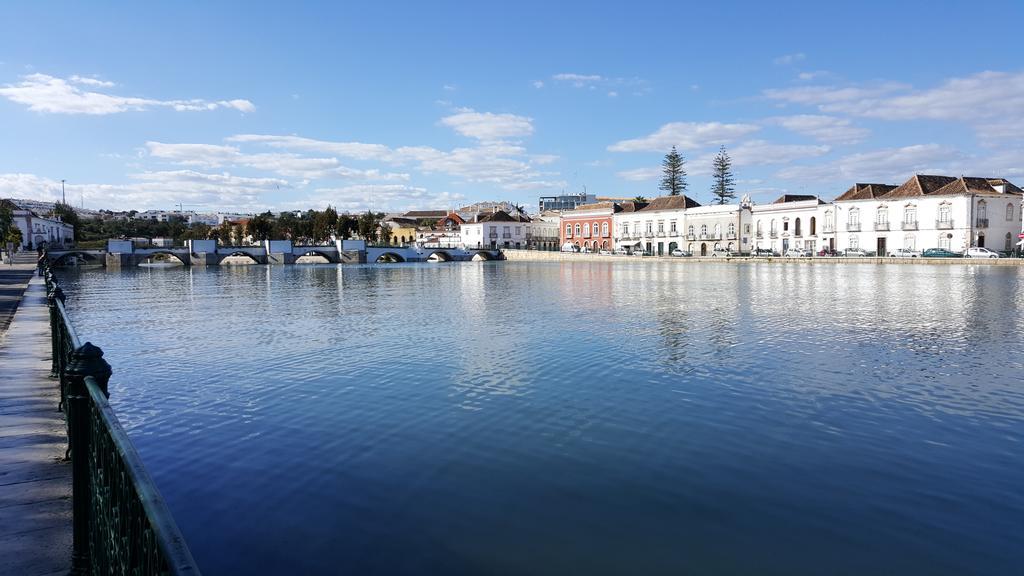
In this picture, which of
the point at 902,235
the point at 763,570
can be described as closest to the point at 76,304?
the point at 763,570

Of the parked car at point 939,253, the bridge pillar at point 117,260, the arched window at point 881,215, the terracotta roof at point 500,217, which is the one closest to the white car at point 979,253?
the parked car at point 939,253

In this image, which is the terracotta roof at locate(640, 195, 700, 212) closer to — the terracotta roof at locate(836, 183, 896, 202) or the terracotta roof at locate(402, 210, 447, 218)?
the terracotta roof at locate(836, 183, 896, 202)

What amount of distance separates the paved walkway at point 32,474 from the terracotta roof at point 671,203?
83732 millimetres

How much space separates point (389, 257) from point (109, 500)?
101648 mm

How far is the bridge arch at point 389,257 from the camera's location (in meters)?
98.2

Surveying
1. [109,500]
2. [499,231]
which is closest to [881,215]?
[499,231]

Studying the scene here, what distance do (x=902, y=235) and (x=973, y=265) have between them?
11.9 metres

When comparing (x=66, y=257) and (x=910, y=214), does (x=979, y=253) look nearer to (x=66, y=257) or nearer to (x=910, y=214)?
(x=910, y=214)

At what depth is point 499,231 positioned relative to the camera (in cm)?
10925

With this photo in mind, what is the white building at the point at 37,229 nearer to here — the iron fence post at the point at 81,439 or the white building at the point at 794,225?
the white building at the point at 794,225

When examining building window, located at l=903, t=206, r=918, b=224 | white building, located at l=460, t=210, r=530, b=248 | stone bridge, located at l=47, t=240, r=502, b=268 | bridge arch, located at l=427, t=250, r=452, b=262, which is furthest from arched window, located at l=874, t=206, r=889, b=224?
bridge arch, located at l=427, t=250, r=452, b=262

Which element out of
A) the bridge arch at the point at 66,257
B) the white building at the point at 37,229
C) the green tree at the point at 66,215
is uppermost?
the green tree at the point at 66,215

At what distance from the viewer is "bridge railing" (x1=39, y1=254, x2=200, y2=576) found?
2559 millimetres

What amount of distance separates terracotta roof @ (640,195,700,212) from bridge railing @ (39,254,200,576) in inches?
3450
